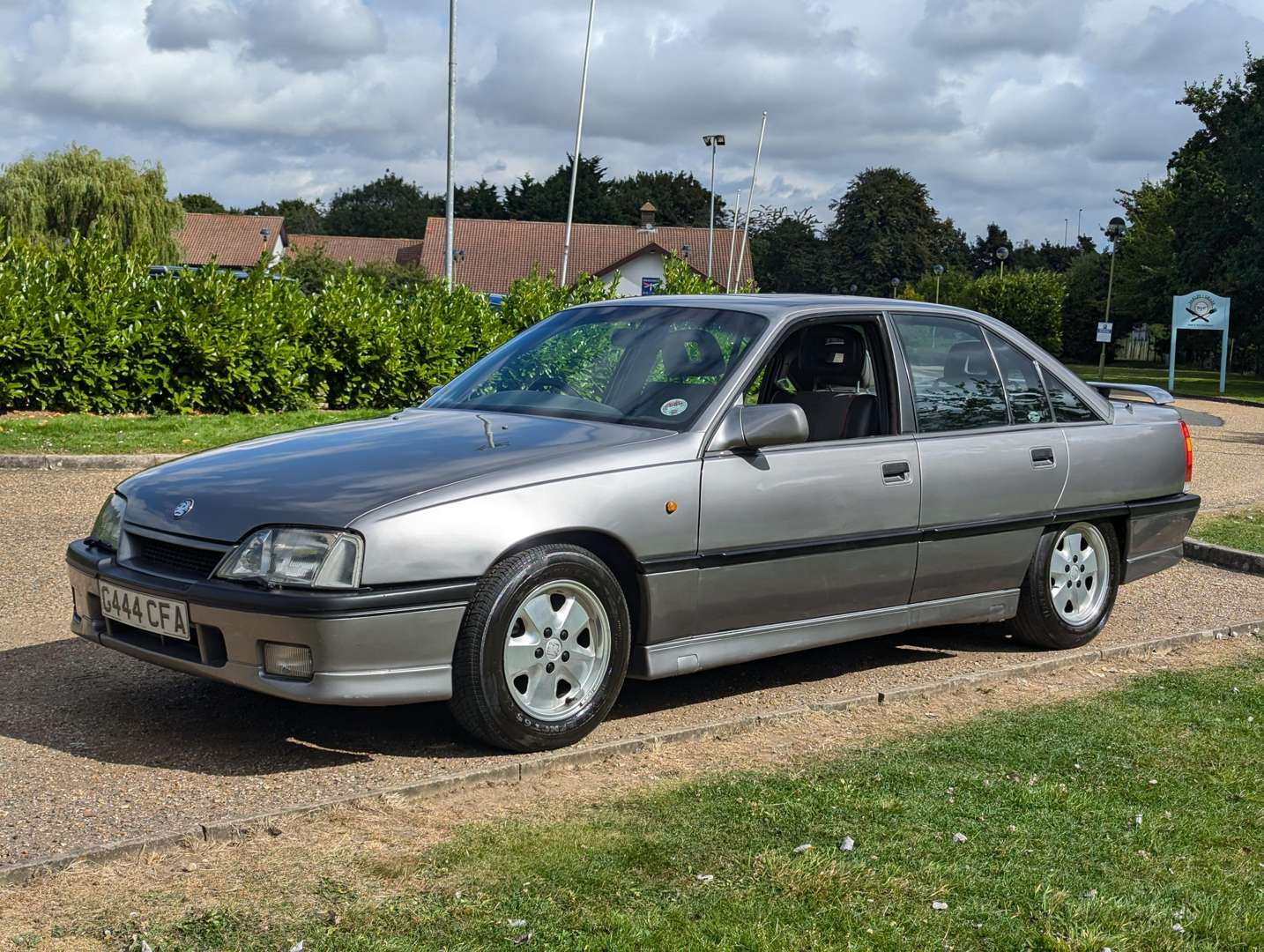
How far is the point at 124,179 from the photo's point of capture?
59281mm

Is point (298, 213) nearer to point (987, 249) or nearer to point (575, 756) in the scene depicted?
point (987, 249)

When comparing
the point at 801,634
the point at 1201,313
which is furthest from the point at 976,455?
the point at 1201,313

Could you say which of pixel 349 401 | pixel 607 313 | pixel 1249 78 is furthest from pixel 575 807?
pixel 1249 78

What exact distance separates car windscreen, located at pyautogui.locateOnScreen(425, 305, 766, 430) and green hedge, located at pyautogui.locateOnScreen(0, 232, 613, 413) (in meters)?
11.3

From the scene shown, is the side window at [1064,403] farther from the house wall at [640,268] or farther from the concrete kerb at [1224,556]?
the house wall at [640,268]

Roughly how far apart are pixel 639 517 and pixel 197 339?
13021mm

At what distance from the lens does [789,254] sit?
11438 centimetres

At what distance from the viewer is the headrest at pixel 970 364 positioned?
6801 millimetres

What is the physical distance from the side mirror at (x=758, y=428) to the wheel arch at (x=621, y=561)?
0.56m

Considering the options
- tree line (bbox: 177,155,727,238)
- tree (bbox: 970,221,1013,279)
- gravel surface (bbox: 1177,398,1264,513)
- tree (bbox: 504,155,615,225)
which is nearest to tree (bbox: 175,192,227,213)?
tree line (bbox: 177,155,727,238)

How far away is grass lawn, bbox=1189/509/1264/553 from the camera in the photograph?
422 inches

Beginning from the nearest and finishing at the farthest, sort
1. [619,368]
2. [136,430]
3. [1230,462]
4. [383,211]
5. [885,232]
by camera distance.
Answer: [619,368] → [136,430] → [1230,462] → [885,232] → [383,211]

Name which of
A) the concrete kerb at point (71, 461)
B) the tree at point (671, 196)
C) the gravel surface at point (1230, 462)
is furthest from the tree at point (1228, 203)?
the tree at point (671, 196)

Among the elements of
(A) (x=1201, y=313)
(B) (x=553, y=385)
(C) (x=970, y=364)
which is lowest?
(B) (x=553, y=385)
